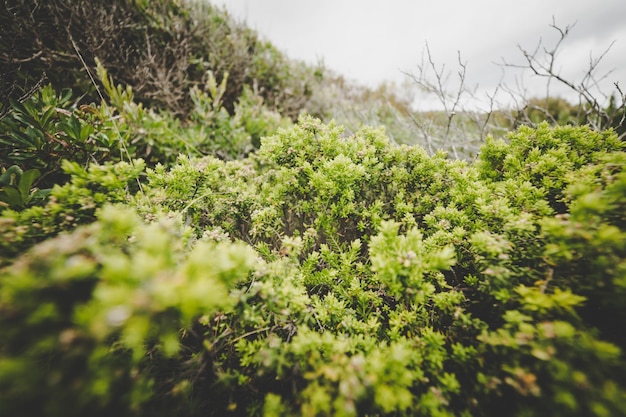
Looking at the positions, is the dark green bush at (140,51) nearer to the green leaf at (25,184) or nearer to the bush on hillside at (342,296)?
the green leaf at (25,184)

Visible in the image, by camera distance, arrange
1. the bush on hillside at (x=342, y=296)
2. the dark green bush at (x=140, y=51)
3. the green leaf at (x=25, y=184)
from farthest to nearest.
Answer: the dark green bush at (x=140, y=51)
the green leaf at (x=25, y=184)
the bush on hillside at (x=342, y=296)

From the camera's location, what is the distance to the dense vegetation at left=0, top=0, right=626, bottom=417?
0.82 metres

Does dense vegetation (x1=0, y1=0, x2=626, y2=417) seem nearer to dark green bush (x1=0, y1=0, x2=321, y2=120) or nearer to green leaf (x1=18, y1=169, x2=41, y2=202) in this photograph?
green leaf (x1=18, y1=169, x2=41, y2=202)

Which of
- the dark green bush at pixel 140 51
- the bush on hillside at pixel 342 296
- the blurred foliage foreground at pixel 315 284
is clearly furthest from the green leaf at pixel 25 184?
the dark green bush at pixel 140 51

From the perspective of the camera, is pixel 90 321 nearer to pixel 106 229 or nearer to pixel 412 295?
pixel 106 229

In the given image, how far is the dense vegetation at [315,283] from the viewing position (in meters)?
0.82

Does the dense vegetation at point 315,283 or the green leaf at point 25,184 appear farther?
the green leaf at point 25,184

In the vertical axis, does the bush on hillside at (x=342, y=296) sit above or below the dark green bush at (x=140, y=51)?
below

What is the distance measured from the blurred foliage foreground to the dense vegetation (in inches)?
0.4

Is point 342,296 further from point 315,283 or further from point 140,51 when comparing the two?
point 140,51

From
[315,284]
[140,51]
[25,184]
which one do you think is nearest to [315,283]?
[315,284]

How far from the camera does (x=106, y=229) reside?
99cm

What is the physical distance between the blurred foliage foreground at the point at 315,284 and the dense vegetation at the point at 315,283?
1 centimetres

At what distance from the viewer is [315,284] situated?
1.88m
